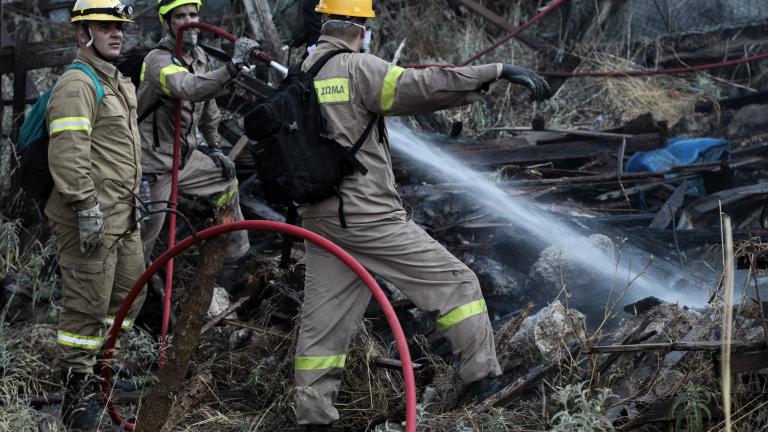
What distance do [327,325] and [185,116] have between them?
6.89 feet

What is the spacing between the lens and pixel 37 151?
4.93 metres

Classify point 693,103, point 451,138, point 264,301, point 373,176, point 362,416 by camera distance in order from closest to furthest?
point 373,176
point 362,416
point 264,301
point 451,138
point 693,103

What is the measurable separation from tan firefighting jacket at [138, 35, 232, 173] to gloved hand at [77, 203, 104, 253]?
94 cm

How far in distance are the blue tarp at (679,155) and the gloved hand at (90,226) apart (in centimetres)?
497

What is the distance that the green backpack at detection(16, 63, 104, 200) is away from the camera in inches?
193

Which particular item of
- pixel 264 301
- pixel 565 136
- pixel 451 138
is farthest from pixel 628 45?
pixel 264 301

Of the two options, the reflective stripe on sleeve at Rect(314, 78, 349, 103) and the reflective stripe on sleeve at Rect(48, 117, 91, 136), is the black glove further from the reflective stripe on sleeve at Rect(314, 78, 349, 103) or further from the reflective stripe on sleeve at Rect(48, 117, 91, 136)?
the reflective stripe on sleeve at Rect(314, 78, 349, 103)

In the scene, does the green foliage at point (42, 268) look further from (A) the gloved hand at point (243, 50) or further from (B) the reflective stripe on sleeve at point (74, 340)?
(A) the gloved hand at point (243, 50)

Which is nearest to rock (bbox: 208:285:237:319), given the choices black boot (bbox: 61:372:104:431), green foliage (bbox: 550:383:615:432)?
black boot (bbox: 61:372:104:431)

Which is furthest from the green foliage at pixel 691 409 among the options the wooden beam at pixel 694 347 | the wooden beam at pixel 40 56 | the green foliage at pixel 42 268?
the wooden beam at pixel 40 56

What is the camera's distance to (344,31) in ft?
Answer: 14.6

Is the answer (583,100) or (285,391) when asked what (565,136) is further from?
(285,391)

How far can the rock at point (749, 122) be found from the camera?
29.4ft

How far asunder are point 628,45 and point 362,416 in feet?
22.8
